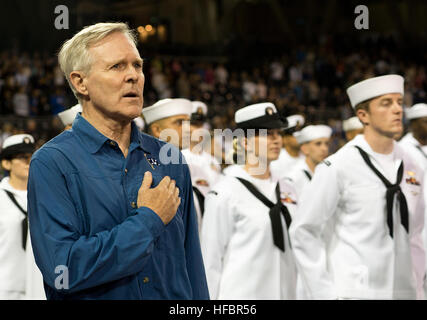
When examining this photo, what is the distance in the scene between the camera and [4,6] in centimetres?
2120

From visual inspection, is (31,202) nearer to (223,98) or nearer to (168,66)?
(223,98)

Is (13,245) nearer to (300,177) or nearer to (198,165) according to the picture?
(198,165)

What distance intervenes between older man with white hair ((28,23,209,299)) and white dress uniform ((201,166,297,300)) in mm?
2171

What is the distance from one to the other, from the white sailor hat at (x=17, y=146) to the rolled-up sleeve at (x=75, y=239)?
3.53 metres

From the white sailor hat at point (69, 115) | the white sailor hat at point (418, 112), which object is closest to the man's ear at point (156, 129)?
the white sailor hat at point (69, 115)

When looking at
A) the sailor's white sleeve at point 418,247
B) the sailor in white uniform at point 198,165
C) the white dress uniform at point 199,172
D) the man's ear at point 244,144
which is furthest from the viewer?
the white dress uniform at point 199,172

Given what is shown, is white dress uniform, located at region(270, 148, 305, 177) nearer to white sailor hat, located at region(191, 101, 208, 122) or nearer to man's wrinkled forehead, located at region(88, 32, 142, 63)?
white sailor hat, located at region(191, 101, 208, 122)

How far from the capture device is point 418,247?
4.55 metres

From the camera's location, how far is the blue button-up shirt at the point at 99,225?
86.7 inches

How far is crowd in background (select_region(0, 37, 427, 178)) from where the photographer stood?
47.3 ft

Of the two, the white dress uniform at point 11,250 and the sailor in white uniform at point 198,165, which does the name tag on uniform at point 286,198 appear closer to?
the sailor in white uniform at point 198,165

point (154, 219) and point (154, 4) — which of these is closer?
point (154, 219)

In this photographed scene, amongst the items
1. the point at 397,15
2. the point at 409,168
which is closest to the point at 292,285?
the point at 409,168
